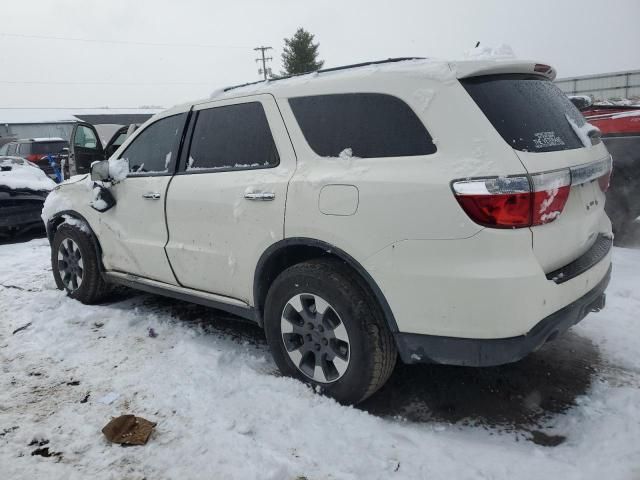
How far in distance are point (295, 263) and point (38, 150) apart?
14.9 m

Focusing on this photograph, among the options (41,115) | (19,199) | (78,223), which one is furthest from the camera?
(41,115)

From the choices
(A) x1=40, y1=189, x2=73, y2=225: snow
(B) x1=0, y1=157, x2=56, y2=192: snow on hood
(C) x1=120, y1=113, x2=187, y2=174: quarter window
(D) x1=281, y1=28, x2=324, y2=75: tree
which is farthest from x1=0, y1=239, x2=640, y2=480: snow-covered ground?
(D) x1=281, y1=28, x2=324, y2=75: tree

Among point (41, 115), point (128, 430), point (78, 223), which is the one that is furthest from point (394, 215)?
point (41, 115)

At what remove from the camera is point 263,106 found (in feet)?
10.1

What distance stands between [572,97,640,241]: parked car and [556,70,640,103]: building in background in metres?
20.2

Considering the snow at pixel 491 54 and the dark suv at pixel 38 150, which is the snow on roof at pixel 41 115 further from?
the snow at pixel 491 54

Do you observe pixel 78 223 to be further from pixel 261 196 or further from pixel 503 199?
pixel 503 199

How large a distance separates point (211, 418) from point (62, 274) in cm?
285

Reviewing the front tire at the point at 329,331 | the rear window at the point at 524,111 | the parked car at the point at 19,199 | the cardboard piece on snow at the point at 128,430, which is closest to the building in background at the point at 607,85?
the parked car at the point at 19,199

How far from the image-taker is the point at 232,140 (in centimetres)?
324

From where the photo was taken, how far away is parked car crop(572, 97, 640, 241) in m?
5.48

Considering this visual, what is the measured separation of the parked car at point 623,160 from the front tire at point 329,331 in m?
4.50

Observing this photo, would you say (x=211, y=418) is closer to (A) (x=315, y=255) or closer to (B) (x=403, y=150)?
(A) (x=315, y=255)

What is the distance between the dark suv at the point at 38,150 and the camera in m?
14.6
